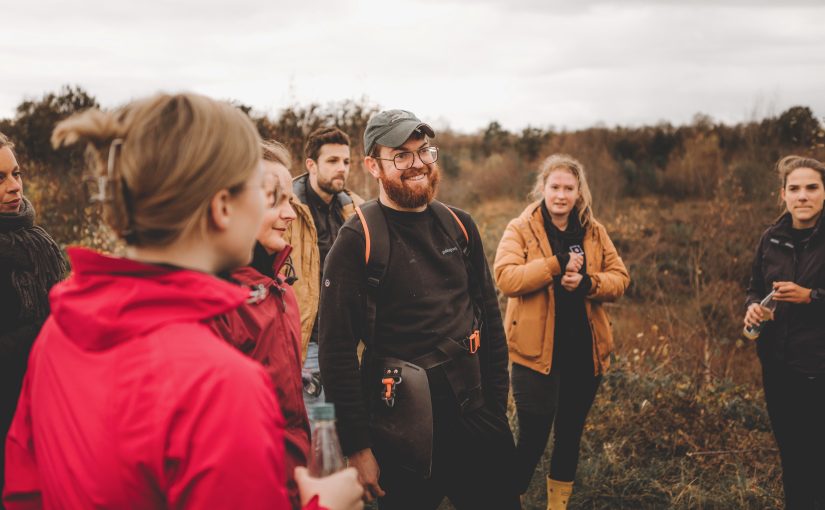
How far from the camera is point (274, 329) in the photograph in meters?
2.03

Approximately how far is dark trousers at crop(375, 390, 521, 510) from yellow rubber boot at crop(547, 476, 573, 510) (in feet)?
4.20

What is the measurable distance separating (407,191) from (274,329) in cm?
112

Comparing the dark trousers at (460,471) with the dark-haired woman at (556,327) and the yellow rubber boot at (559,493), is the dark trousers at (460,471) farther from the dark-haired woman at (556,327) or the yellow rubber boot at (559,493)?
the yellow rubber boot at (559,493)

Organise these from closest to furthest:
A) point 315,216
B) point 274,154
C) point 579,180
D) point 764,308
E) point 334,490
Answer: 1. point 334,490
2. point 274,154
3. point 764,308
4. point 579,180
5. point 315,216

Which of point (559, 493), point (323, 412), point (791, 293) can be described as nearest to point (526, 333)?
point (559, 493)

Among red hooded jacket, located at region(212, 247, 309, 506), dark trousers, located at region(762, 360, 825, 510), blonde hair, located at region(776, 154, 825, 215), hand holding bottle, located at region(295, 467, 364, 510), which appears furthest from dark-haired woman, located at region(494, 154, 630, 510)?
hand holding bottle, located at region(295, 467, 364, 510)

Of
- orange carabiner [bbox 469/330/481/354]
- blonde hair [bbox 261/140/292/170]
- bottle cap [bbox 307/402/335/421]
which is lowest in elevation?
orange carabiner [bbox 469/330/481/354]

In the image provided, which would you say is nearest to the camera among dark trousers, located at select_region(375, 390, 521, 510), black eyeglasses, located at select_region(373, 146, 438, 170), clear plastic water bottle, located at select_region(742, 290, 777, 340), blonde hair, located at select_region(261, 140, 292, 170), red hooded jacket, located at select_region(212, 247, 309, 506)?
red hooded jacket, located at select_region(212, 247, 309, 506)

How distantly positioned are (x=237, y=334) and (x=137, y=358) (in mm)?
736

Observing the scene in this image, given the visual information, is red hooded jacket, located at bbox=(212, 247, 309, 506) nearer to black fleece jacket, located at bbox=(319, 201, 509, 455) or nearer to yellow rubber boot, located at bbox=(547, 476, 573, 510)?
black fleece jacket, located at bbox=(319, 201, 509, 455)

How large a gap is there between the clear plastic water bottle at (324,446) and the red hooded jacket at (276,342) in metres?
0.44

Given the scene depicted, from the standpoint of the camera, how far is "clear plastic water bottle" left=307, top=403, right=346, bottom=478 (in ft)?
4.82

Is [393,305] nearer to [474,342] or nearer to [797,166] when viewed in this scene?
[474,342]

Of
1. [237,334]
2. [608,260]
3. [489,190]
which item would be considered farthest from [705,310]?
[489,190]
